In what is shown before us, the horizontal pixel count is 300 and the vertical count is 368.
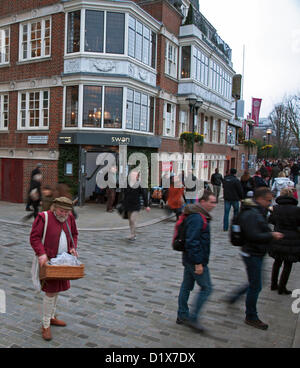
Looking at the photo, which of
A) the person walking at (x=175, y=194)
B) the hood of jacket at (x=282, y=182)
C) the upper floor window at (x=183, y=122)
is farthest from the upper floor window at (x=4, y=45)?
the hood of jacket at (x=282, y=182)

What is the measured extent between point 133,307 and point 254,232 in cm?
215

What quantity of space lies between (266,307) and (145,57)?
Result: 1435cm

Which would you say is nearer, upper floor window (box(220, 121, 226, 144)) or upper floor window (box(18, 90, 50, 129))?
upper floor window (box(18, 90, 50, 129))

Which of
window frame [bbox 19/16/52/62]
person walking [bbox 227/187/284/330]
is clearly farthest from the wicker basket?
window frame [bbox 19/16/52/62]

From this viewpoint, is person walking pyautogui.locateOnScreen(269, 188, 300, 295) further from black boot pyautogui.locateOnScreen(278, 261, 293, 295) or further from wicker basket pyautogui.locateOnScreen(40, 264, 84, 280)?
wicker basket pyautogui.locateOnScreen(40, 264, 84, 280)

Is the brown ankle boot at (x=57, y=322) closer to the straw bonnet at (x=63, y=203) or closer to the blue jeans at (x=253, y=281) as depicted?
the straw bonnet at (x=63, y=203)

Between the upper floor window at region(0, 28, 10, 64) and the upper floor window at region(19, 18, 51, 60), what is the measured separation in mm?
1186

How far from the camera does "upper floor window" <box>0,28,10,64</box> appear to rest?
1817cm

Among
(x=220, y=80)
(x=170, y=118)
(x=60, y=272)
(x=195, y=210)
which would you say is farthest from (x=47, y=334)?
(x=220, y=80)

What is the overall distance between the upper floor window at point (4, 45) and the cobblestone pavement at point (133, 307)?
13249mm
